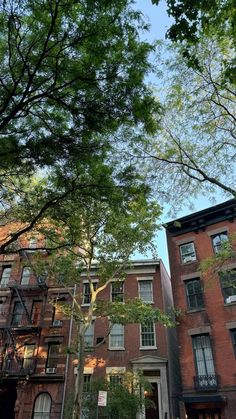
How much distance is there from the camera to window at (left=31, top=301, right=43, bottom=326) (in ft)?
81.8

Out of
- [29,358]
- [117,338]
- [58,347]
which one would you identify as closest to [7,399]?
[29,358]

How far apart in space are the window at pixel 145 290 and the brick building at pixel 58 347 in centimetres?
7

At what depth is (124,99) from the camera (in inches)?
289

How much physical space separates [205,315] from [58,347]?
34.9ft

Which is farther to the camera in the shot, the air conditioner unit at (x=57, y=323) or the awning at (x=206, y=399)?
the air conditioner unit at (x=57, y=323)

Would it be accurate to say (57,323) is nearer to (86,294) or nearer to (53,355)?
(53,355)

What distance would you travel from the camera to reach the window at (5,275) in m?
27.5

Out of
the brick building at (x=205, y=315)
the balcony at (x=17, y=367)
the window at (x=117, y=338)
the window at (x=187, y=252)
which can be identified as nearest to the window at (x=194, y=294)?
the brick building at (x=205, y=315)

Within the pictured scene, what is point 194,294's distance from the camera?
20.8 metres

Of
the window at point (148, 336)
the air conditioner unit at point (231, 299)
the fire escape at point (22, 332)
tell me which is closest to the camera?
the air conditioner unit at point (231, 299)

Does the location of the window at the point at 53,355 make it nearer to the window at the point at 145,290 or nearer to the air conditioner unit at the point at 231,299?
the window at the point at 145,290

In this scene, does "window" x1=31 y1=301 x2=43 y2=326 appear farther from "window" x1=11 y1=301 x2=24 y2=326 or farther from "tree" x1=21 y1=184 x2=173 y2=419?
"tree" x1=21 y1=184 x2=173 y2=419

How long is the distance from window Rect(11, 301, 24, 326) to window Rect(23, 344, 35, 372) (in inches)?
88.0

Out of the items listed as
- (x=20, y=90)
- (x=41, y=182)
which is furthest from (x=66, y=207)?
(x=20, y=90)
